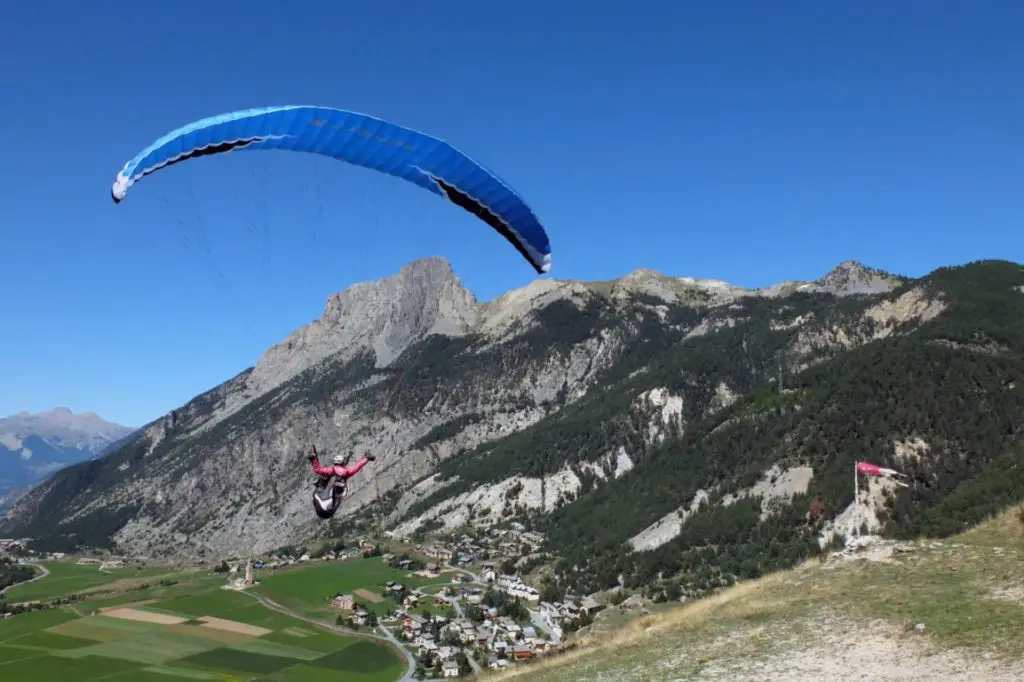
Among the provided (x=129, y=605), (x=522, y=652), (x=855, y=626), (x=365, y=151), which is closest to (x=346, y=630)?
(x=522, y=652)

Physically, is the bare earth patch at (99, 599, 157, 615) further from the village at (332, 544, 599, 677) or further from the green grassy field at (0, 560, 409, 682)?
the village at (332, 544, 599, 677)

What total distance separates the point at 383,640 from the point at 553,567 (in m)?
45.9

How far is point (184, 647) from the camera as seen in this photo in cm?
6931

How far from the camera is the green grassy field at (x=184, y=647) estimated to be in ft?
198

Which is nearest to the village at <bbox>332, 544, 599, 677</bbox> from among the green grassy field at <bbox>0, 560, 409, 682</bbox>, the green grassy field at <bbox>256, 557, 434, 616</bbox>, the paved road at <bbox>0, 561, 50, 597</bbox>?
the green grassy field at <bbox>256, 557, 434, 616</bbox>

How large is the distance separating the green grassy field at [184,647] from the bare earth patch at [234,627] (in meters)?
0.21

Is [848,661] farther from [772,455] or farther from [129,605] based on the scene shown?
[129,605]

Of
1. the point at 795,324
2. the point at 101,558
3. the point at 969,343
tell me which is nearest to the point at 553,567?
the point at 969,343

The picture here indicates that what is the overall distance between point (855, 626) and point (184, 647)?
7256cm

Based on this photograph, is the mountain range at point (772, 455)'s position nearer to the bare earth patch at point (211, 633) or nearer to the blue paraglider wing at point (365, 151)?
the bare earth patch at point (211, 633)

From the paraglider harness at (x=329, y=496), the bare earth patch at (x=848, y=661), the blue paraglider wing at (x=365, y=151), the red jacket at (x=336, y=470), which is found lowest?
the bare earth patch at (x=848, y=661)

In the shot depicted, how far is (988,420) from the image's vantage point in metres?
94.6

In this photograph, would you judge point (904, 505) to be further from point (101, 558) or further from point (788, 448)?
point (101, 558)

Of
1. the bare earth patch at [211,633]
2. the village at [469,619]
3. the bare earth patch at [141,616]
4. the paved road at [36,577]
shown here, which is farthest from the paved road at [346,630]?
the paved road at [36,577]
